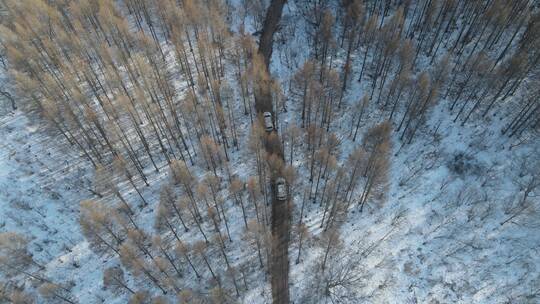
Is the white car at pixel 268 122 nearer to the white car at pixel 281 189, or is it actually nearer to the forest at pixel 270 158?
the forest at pixel 270 158

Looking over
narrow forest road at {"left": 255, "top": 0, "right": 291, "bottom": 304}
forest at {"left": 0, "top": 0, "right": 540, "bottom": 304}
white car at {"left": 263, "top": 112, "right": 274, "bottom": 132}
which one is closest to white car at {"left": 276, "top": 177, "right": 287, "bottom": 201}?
forest at {"left": 0, "top": 0, "right": 540, "bottom": 304}

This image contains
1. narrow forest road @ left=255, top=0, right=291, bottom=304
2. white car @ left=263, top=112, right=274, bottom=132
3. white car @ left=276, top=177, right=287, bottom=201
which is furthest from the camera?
white car @ left=263, top=112, right=274, bottom=132

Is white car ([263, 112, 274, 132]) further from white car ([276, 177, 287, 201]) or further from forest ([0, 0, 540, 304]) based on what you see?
white car ([276, 177, 287, 201])

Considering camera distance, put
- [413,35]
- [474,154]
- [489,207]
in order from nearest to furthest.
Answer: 1. [489,207]
2. [474,154]
3. [413,35]

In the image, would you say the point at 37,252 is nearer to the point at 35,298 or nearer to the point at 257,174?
the point at 35,298

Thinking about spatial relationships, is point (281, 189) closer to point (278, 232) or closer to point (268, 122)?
point (278, 232)

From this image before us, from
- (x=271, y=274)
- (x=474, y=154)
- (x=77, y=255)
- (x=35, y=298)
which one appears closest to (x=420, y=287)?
(x=271, y=274)

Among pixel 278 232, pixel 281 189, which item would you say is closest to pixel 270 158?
pixel 281 189
